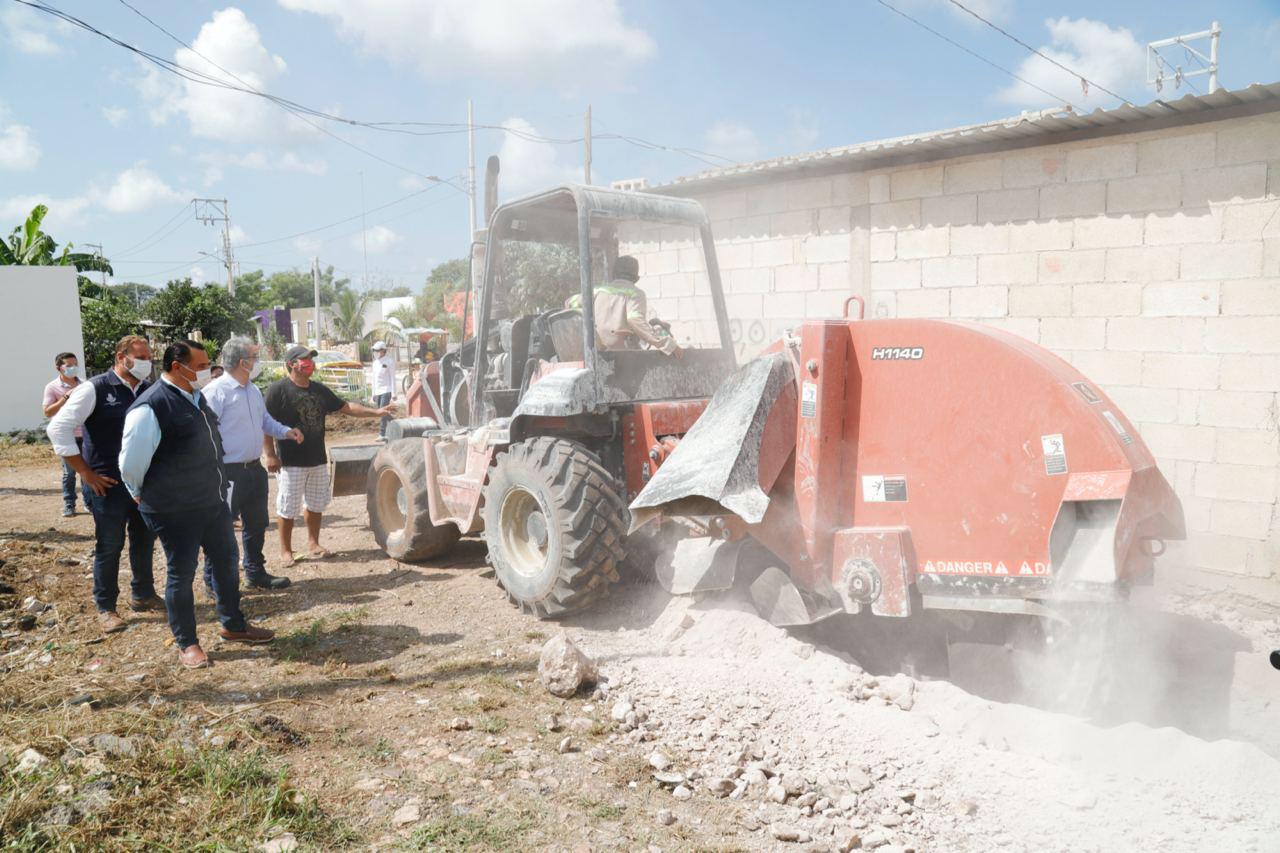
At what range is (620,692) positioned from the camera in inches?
160

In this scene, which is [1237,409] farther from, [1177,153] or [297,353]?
[297,353]

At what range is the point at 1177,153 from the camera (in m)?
A: 5.92

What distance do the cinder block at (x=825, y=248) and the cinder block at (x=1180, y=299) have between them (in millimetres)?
2578

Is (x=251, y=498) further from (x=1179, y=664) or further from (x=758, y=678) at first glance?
(x=1179, y=664)

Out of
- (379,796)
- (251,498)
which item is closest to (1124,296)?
(379,796)

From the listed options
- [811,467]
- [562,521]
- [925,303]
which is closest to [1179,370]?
[925,303]

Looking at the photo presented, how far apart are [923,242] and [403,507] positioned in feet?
16.0

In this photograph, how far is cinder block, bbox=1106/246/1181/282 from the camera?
5.96m

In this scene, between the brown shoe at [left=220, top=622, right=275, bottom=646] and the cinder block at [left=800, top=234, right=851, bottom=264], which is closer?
the brown shoe at [left=220, top=622, right=275, bottom=646]

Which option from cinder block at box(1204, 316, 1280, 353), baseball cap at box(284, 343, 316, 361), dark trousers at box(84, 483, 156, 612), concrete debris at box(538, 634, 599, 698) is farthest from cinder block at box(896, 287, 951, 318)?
dark trousers at box(84, 483, 156, 612)

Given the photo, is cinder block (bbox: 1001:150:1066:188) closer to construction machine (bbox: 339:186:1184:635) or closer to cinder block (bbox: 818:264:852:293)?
cinder block (bbox: 818:264:852:293)

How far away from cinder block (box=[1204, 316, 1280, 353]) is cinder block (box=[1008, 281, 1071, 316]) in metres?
0.97

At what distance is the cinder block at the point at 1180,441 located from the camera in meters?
5.84

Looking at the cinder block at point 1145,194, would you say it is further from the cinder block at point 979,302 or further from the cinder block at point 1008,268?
the cinder block at point 979,302
